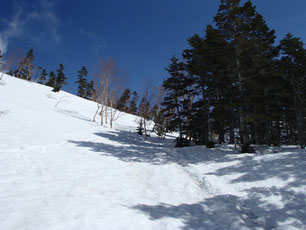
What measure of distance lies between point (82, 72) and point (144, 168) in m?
70.7

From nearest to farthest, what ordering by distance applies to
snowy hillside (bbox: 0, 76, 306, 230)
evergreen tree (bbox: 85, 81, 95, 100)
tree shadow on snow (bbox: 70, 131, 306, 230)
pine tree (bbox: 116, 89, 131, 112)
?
snowy hillside (bbox: 0, 76, 306, 230) < tree shadow on snow (bbox: 70, 131, 306, 230) < pine tree (bbox: 116, 89, 131, 112) < evergreen tree (bbox: 85, 81, 95, 100)

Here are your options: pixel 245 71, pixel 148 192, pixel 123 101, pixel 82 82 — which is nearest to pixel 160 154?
pixel 148 192

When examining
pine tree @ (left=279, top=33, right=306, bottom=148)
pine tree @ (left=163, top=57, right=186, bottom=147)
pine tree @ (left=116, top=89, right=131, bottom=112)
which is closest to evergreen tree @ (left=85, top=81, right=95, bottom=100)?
pine tree @ (left=116, top=89, right=131, bottom=112)

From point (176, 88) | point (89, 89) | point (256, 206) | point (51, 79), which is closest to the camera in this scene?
point (256, 206)

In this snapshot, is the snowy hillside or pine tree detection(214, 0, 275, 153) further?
pine tree detection(214, 0, 275, 153)

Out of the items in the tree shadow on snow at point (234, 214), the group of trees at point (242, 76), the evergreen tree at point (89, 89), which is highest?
the evergreen tree at point (89, 89)

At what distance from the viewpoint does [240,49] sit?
11.9m


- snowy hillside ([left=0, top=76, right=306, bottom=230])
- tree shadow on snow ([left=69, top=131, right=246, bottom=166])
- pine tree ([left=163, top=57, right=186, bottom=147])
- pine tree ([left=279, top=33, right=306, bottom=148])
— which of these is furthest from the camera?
pine tree ([left=163, top=57, right=186, bottom=147])

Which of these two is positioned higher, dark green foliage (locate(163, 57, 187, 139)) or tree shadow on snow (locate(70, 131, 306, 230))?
dark green foliage (locate(163, 57, 187, 139))

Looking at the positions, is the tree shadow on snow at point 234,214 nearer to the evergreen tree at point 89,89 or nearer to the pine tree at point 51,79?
the evergreen tree at point 89,89

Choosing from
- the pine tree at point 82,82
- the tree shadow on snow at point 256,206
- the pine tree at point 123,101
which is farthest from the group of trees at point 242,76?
the pine tree at point 82,82

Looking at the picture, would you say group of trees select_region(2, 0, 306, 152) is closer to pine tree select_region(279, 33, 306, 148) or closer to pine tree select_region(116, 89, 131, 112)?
pine tree select_region(279, 33, 306, 148)

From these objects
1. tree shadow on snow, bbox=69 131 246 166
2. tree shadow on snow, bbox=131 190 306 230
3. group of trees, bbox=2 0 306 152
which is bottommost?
tree shadow on snow, bbox=131 190 306 230

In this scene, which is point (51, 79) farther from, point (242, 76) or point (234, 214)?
point (234, 214)
